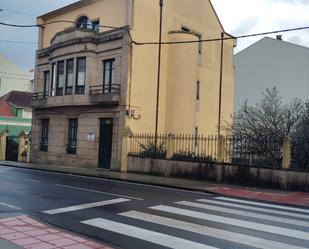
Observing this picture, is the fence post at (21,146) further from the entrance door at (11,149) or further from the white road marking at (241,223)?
the white road marking at (241,223)

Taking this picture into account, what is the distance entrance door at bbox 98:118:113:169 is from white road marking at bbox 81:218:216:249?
15314 millimetres

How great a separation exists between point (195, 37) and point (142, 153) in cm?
915

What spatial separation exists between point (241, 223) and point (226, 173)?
867 cm

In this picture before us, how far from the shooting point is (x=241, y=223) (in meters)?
8.86

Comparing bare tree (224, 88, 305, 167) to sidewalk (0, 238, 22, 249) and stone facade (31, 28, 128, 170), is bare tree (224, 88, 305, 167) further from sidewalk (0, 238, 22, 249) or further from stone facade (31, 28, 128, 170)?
sidewalk (0, 238, 22, 249)

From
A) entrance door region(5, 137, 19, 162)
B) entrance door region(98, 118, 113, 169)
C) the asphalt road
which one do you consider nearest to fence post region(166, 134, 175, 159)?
entrance door region(98, 118, 113, 169)

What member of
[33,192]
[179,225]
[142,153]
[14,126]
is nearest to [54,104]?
[142,153]

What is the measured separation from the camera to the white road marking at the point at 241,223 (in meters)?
8.03

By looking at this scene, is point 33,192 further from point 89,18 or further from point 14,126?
point 14,126

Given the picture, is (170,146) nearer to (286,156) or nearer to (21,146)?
(286,156)

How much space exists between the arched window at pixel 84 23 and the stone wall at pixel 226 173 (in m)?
10.1

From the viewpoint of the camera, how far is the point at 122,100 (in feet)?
76.2

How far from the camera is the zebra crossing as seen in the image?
7.19 m

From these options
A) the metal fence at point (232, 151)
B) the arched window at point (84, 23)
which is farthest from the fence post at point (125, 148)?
the arched window at point (84, 23)
